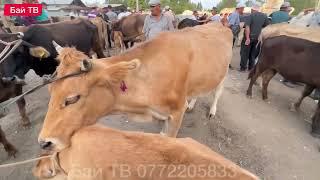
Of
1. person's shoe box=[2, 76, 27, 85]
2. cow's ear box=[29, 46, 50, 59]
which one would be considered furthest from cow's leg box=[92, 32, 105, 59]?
person's shoe box=[2, 76, 27, 85]

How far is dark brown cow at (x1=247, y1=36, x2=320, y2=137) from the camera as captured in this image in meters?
6.66

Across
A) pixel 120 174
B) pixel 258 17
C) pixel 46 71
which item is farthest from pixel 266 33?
pixel 120 174

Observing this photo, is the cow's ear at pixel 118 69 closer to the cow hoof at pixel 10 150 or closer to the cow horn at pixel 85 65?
the cow horn at pixel 85 65

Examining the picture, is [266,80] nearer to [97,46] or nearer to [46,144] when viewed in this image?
[97,46]

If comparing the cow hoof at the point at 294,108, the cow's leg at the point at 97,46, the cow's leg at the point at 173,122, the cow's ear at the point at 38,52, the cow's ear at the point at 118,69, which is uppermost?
the cow's ear at the point at 118,69

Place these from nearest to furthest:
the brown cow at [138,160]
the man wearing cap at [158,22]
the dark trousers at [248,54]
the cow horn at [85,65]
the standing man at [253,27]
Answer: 1. the brown cow at [138,160]
2. the cow horn at [85,65]
3. the man wearing cap at [158,22]
4. the standing man at [253,27]
5. the dark trousers at [248,54]

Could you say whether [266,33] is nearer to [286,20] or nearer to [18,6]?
[286,20]

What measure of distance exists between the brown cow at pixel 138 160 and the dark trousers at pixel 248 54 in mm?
8566

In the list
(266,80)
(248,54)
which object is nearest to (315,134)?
(266,80)

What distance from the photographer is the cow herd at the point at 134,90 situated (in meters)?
2.17

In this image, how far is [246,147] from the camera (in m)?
5.43

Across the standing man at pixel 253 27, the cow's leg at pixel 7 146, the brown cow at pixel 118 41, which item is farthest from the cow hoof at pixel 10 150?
the brown cow at pixel 118 41

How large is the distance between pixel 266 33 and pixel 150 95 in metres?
6.28

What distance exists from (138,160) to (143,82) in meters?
2.06
